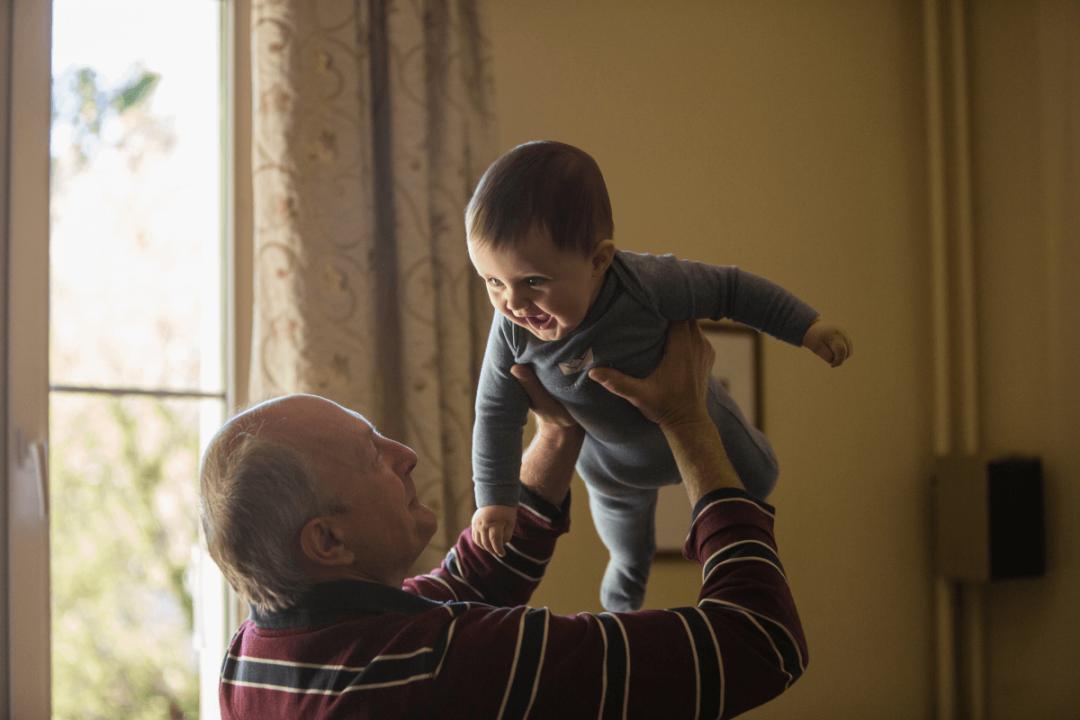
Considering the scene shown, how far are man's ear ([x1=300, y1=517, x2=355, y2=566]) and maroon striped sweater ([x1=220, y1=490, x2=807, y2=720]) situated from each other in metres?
0.04

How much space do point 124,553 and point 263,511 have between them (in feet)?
4.88

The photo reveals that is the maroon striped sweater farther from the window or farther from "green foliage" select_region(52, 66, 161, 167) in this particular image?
"green foliage" select_region(52, 66, 161, 167)

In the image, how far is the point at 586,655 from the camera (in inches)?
47.9

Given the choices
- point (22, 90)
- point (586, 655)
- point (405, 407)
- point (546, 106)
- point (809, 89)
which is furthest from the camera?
point (809, 89)

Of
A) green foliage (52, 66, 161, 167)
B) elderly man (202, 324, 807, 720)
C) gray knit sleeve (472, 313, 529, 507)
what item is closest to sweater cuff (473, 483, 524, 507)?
gray knit sleeve (472, 313, 529, 507)

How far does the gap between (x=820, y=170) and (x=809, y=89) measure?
0.92 ft

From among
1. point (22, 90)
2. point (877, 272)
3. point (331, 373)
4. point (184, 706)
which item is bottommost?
point (184, 706)

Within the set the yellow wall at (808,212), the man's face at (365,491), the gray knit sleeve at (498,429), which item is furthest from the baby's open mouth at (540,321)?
the yellow wall at (808,212)

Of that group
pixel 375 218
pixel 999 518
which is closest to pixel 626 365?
pixel 375 218

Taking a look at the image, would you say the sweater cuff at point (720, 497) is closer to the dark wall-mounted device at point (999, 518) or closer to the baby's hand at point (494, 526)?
the baby's hand at point (494, 526)

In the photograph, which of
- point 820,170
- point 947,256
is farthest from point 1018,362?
point 820,170

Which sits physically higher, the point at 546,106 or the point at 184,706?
the point at 546,106

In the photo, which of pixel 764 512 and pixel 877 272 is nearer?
pixel 764 512

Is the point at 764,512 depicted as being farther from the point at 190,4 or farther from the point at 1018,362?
the point at 1018,362
